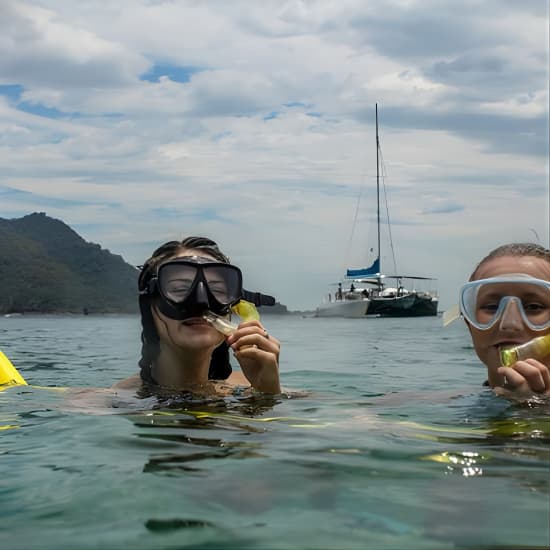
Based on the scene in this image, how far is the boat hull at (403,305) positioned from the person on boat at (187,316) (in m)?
70.2

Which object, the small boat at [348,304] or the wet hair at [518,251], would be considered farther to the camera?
the small boat at [348,304]

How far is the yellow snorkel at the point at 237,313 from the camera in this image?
3.99 meters

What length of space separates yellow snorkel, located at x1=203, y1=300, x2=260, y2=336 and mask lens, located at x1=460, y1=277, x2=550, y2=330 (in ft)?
3.64

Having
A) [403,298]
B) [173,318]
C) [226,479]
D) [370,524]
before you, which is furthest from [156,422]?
[403,298]

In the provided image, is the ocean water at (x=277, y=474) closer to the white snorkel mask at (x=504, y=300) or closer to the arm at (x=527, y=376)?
the arm at (x=527, y=376)

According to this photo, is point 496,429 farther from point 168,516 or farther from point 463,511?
point 168,516

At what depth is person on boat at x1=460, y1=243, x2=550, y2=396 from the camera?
3432mm

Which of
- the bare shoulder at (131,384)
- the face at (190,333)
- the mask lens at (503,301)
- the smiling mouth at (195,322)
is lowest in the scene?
the bare shoulder at (131,384)

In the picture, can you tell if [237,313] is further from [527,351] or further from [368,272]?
[368,272]

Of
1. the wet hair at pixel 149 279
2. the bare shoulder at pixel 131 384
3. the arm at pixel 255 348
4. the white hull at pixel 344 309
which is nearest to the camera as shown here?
the arm at pixel 255 348

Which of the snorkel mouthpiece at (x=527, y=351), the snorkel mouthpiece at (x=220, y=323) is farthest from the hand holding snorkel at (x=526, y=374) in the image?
the snorkel mouthpiece at (x=220, y=323)

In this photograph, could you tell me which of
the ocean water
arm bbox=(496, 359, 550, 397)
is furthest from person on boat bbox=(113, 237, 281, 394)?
arm bbox=(496, 359, 550, 397)

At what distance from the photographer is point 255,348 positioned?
3.70 meters

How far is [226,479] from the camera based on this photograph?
87.6 inches
